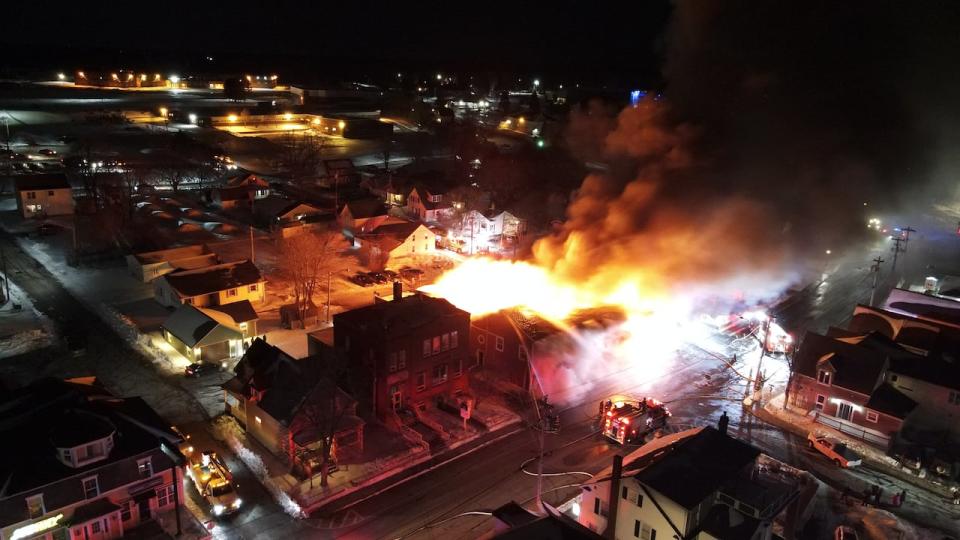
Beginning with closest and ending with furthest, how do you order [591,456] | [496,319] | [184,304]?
1. [591,456]
2. [496,319]
3. [184,304]

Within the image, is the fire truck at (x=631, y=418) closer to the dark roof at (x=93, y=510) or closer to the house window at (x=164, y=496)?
the house window at (x=164, y=496)

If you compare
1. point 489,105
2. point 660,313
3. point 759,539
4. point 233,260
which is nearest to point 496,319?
point 660,313

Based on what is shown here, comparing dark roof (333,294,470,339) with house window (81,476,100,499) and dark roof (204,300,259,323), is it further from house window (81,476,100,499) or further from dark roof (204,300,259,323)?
house window (81,476,100,499)

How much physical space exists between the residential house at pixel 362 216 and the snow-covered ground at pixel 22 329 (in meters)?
21.4

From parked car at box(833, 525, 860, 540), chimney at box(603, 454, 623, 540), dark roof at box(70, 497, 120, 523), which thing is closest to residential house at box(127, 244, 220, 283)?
dark roof at box(70, 497, 120, 523)

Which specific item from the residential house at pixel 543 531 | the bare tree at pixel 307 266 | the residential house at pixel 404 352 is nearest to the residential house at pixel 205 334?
the bare tree at pixel 307 266

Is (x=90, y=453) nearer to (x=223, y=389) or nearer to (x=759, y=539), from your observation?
(x=223, y=389)

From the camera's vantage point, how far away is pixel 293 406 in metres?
21.6

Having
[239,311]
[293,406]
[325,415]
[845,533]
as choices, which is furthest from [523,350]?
[239,311]

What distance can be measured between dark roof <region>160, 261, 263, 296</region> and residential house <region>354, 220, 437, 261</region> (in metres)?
9.61

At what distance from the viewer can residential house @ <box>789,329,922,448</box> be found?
25.0m

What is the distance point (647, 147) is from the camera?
41.0m

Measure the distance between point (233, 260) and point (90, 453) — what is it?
88.5ft

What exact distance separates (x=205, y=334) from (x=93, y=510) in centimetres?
1160
